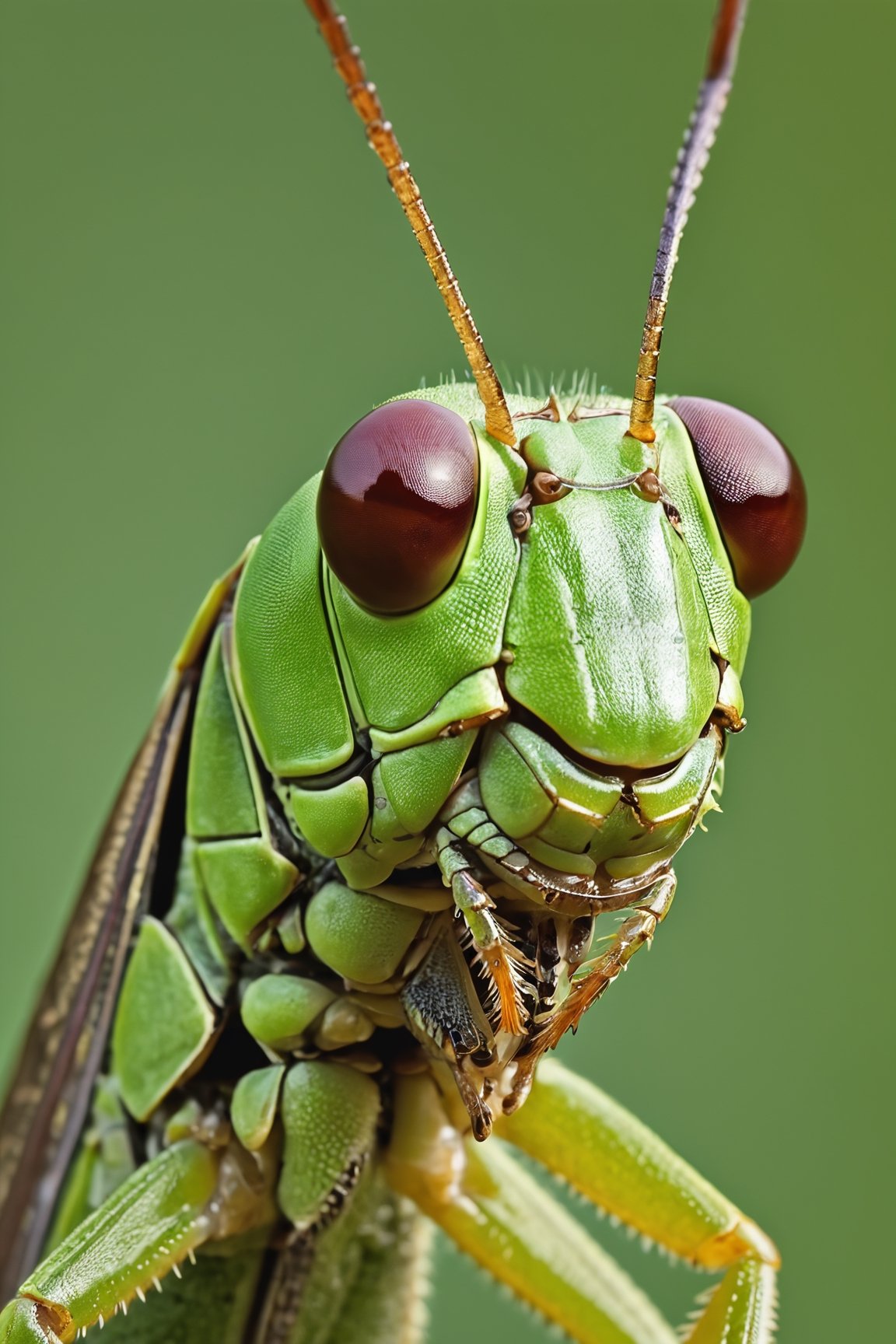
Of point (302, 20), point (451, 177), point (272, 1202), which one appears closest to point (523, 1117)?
point (272, 1202)

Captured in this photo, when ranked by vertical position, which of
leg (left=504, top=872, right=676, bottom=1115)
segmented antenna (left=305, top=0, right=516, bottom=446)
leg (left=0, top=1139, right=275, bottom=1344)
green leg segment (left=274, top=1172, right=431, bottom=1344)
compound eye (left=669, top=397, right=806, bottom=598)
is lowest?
green leg segment (left=274, top=1172, right=431, bottom=1344)

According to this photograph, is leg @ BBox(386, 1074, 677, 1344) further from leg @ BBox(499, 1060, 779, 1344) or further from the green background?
the green background

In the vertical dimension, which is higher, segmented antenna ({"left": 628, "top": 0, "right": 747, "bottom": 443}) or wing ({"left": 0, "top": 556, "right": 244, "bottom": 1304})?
segmented antenna ({"left": 628, "top": 0, "right": 747, "bottom": 443})

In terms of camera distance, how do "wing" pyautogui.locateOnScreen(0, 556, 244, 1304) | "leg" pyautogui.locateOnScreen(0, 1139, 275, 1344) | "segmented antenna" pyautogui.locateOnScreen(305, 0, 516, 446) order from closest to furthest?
"segmented antenna" pyautogui.locateOnScreen(305, 0, 516, 446) → "leg" pyautogui.locateOnScreen(0, 1139, 275, 1344) → "wing" pyautogui.locateOnScreen(0, 556, 244, 1304)

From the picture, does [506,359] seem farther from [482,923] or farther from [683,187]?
[482,923]

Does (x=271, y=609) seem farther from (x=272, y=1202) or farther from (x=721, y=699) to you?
(x=272, y=1202)

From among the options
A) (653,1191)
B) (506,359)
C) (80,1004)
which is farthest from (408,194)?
(506,359)

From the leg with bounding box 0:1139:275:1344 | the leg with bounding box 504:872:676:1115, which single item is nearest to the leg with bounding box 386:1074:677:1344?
the leg with bounding box 0:1139:275:1344
